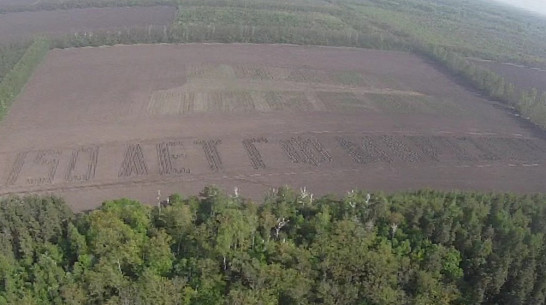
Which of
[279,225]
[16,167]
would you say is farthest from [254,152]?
[16,167]

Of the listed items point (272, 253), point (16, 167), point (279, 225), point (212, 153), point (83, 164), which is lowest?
point (16, 167)

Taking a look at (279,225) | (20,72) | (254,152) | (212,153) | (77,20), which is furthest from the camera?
(77,20)

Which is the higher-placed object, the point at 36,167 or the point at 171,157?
the point at 171,157

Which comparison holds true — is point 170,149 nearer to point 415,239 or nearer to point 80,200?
point 80,200

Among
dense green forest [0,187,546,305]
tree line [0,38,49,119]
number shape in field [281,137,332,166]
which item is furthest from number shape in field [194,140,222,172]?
tree line [0,38,49,119]

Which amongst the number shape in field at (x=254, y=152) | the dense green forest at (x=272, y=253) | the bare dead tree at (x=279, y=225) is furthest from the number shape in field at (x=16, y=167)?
the bare dead tree at (x=279, y=225)

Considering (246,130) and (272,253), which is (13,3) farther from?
(272,253)

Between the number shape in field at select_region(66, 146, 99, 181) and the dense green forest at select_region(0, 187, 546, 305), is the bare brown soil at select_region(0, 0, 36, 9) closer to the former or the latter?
the number shape in field at select_region(66, 146, 99, 181)
